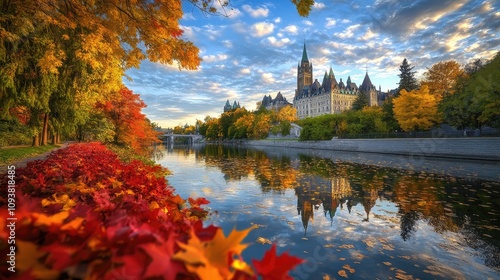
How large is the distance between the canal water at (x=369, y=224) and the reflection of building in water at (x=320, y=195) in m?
0.03

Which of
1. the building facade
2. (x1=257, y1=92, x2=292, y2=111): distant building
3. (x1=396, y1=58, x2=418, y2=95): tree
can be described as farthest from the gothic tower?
(x1=396, y1=58, x2=418, y2=95): tree

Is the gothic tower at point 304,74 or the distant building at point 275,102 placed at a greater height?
the gothic tower at point 304,74

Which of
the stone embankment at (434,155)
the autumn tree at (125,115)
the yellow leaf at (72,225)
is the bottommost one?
the stone embankment at (434,155)

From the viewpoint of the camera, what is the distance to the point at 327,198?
30.6 feet

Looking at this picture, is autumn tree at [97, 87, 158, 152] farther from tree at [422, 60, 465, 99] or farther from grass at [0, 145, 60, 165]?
tree at [422, 60, 465, 99]

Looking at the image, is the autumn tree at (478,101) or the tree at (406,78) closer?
the autumn tree at (478,101)

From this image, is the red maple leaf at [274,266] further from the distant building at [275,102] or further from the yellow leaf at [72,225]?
the distant building at [275,102]

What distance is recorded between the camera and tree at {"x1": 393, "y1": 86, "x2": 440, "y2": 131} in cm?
3403

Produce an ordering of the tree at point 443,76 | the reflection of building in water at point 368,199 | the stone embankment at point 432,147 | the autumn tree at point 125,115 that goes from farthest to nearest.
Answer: the tree at point 443,76 < the stone embankment at point 432,147 < the autumn tree at point 125,115 < the reflection of building in water at point 368,199

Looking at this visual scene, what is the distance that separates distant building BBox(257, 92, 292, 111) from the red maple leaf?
471ft

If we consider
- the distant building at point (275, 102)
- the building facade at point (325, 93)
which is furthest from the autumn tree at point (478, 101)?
the distant building at point (275, 102)

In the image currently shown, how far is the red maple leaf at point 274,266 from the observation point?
1023 mm

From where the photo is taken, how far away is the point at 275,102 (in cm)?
15000

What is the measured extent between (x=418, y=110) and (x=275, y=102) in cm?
11730
